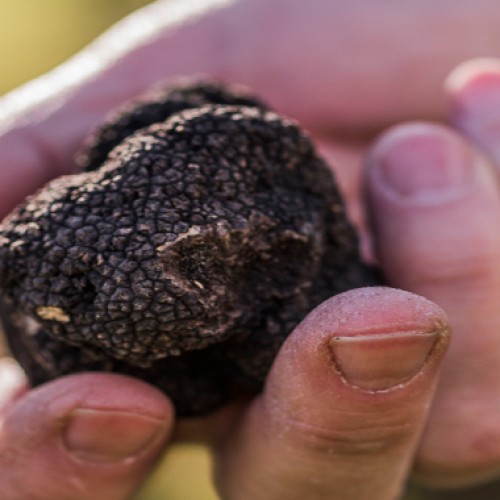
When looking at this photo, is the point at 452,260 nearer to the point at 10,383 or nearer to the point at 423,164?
the point at 423,164

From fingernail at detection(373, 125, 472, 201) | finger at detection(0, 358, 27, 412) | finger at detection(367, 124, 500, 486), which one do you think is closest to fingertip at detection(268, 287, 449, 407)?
finger at detection(367, 124, 500, 486)

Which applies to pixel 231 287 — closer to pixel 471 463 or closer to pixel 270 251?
pixel 270 251

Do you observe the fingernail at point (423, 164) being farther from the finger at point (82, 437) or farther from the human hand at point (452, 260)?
the finger at point (82, 437)

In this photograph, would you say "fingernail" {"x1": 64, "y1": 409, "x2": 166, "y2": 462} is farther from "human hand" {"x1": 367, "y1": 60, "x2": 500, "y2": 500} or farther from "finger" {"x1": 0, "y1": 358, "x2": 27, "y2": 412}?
"human hand" {"x1": 367, "y1": 60, "x2": 500, "y2": 500}

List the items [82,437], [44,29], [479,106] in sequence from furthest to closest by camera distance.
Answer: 1. [44,29]
2. [479,106]
3. [82,437]

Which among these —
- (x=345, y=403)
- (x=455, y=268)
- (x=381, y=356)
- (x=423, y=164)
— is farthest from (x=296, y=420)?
(x=423, y=164)

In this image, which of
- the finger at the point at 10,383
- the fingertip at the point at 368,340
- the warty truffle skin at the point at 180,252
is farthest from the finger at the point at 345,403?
the finger at the point at 10,383

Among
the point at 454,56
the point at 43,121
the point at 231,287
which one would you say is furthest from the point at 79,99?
the point at 454,56
